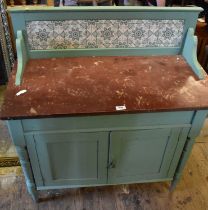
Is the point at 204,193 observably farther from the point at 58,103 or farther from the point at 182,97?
the point at 58,103

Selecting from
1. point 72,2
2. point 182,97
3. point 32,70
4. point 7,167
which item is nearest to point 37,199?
point 7,167

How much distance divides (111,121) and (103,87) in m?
0.17

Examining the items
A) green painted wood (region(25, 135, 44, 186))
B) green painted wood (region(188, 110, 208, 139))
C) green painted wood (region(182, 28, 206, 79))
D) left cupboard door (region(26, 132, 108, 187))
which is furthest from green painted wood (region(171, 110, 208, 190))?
green painted wood (region(25, 135, 44, 186))

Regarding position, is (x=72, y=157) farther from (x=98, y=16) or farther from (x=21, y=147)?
(x=98, y=16)

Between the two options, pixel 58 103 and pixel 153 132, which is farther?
pixel 153 132

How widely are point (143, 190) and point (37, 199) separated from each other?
68cm

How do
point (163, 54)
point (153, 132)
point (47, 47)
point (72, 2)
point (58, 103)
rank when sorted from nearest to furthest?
point (58, 103), point (153, 132), point (47, 47), point (163, 54), point (72, 2)

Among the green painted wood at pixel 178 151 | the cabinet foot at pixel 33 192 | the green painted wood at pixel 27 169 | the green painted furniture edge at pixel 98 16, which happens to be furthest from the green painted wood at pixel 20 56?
the green painted wood at pixel 178 151

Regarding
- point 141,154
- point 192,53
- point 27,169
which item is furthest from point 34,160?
point 192,53

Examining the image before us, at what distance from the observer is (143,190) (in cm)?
168

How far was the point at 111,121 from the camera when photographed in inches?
47.0

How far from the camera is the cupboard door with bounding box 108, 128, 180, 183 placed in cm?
129

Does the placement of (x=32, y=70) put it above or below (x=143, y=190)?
above

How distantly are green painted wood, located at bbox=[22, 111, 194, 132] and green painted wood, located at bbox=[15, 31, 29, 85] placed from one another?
24 centimetres
